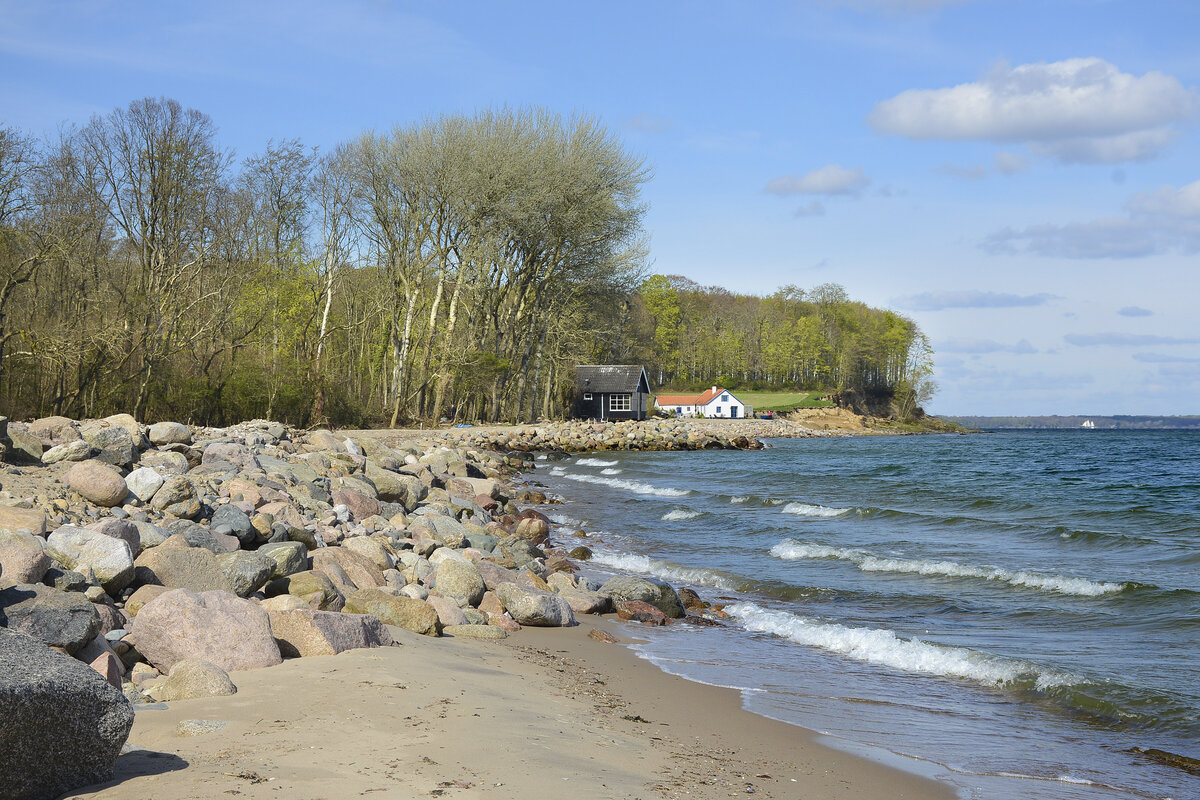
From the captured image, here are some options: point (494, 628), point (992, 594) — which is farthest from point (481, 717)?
point (992, 594)

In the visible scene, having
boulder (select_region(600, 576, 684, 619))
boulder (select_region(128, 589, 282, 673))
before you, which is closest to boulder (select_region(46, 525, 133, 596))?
boulder (select_region(128, 589, 282, 673))

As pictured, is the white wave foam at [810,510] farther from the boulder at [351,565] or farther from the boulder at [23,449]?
the boulder at [23,449]

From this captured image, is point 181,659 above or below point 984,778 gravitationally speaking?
above

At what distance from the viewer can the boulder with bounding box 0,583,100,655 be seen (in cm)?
468

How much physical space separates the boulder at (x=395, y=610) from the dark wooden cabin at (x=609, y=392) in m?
53.7

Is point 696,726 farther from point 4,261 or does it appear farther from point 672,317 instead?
point 672,317

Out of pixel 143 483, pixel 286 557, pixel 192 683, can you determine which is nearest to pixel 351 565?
pixel 286 557

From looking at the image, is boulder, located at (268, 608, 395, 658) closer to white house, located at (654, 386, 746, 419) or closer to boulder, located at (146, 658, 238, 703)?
boulder, located at (146, 658, 238, 703)

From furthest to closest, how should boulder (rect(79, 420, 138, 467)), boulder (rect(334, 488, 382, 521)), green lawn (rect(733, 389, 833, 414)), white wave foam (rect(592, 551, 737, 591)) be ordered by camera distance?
green lawn (rect(733, 389, 833, 414))
white wave foam (rect(592, 551, 737, 591))
boulder (rect(334, 488, 382, 521))
boulder (rect(79, 420, 138, 467))

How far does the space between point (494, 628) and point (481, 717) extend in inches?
115

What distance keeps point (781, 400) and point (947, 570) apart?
273ft

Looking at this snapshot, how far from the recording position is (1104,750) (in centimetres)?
610

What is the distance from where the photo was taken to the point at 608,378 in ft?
202

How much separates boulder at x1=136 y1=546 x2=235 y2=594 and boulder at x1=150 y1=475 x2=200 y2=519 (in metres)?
2.14
